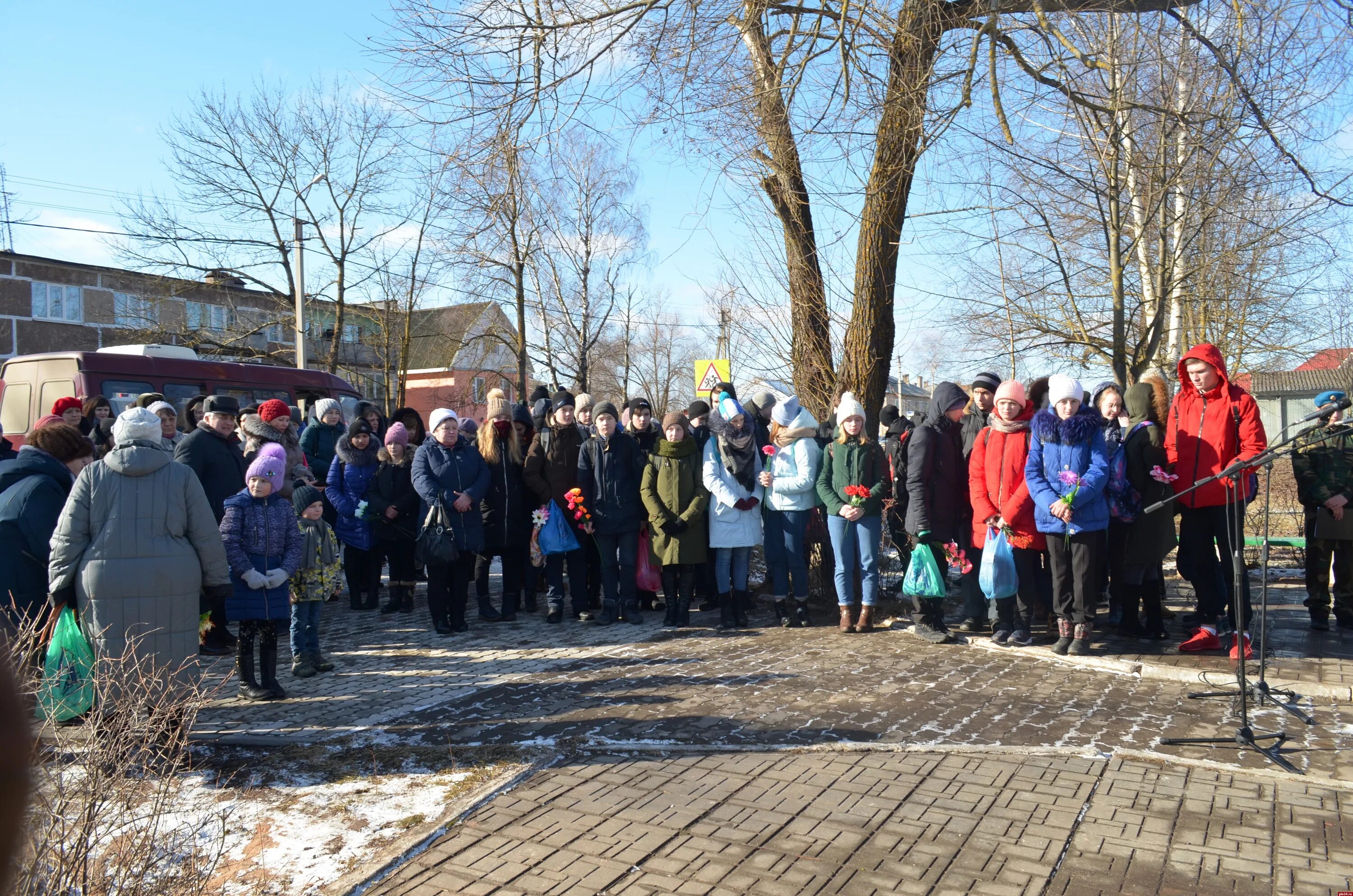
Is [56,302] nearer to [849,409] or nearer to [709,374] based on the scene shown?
[709,374]

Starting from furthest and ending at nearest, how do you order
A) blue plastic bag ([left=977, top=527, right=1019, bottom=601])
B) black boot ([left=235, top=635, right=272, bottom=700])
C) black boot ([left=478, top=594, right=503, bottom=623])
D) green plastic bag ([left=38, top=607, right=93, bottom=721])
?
black boot ([left=478, top=594, right=503, bottom=623])
blue plastic bag ([left=977, top=527, right=1019, bottom=601])
black boot ([left=235, top=635, right=272, bottom=700])
green plastic bag ([left=38, top=607, right=93, bottom=721])

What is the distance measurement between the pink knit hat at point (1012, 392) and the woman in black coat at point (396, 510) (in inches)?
216

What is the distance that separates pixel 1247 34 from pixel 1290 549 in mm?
6715

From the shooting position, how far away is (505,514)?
9.70 m

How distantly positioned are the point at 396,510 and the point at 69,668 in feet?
16.8

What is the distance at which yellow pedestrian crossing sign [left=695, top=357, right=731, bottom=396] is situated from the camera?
13.6 m

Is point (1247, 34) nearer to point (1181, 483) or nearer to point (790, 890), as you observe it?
point (1181, 483)

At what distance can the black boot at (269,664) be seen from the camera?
22.4 ft

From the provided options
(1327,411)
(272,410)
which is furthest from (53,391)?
(1327,411)

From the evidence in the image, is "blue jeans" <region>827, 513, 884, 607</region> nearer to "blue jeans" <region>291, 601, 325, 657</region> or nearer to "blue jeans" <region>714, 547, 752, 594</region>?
"blue jeans" <region>714, 547, 752, 594</region>

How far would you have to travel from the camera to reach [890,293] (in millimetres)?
9570

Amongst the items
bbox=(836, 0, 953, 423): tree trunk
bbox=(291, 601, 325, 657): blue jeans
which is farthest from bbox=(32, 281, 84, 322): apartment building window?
bbox=(836, 0, 953, 423): tree trunk

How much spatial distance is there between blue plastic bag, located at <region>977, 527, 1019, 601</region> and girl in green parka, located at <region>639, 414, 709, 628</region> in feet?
8.32

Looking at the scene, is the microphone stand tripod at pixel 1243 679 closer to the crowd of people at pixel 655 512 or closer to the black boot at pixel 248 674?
the crowd of people at pixel 655 512
